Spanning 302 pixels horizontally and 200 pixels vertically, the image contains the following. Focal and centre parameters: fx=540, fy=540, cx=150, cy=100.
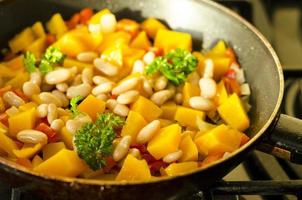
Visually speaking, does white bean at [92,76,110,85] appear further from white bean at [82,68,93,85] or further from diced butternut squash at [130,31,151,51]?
diced butternut squash at [130,31,151,51]

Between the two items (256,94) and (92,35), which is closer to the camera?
(256,94)

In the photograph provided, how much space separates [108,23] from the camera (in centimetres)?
127

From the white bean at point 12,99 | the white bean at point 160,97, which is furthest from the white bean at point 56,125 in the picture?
the white bean at point 160,97

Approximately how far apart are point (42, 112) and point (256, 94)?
0.44 metres

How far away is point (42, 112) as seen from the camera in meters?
1.02

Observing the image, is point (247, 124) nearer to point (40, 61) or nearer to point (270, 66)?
point (270, 66)

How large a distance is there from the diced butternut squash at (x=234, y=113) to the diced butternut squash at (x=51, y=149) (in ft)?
1.10

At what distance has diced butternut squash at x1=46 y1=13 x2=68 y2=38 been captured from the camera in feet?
4.18

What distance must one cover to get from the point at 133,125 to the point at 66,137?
125mm

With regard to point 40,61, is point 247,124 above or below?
below

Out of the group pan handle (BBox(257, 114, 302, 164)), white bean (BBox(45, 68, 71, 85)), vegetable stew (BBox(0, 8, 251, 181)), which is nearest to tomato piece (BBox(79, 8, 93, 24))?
vegetable stew (BBox(0, 8, 251, 181))

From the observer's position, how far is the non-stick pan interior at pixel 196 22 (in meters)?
1.11

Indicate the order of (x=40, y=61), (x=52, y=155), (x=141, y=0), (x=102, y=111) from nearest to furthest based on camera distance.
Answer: (x=52, y=155) < (x=102, y=111) < (x=40, y=61) < (x=141, y=0)

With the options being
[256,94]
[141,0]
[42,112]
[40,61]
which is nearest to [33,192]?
[42,112]
